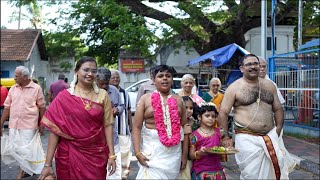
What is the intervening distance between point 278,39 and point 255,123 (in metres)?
21.9

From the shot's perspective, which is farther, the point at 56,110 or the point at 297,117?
the point at 297,117

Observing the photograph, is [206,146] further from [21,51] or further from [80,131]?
[21,51]

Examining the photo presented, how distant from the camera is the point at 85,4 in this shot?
16.8 metres

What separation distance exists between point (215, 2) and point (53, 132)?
45.0 feet

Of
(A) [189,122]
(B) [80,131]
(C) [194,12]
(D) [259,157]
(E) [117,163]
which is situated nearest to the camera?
(B) [80,131]

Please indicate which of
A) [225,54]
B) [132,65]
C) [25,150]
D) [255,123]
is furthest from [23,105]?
[132,65]

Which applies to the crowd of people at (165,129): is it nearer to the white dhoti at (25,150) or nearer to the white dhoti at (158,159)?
the white dhoti at (158,159)

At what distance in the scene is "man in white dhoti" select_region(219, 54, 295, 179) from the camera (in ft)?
15.2

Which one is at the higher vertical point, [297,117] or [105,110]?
[105,110]

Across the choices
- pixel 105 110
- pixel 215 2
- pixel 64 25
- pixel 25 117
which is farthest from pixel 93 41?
pixel 105 110

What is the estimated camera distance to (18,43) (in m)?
23.7

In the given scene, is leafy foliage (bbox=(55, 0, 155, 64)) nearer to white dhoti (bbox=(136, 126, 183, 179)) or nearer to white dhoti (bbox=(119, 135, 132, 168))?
white dhoti (bbox=(119, 135, 132, 168))

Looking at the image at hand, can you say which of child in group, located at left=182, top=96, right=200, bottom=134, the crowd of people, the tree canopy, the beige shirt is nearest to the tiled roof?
the tree canopy

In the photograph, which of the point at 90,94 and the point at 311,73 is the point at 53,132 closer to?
the point at 90,94
